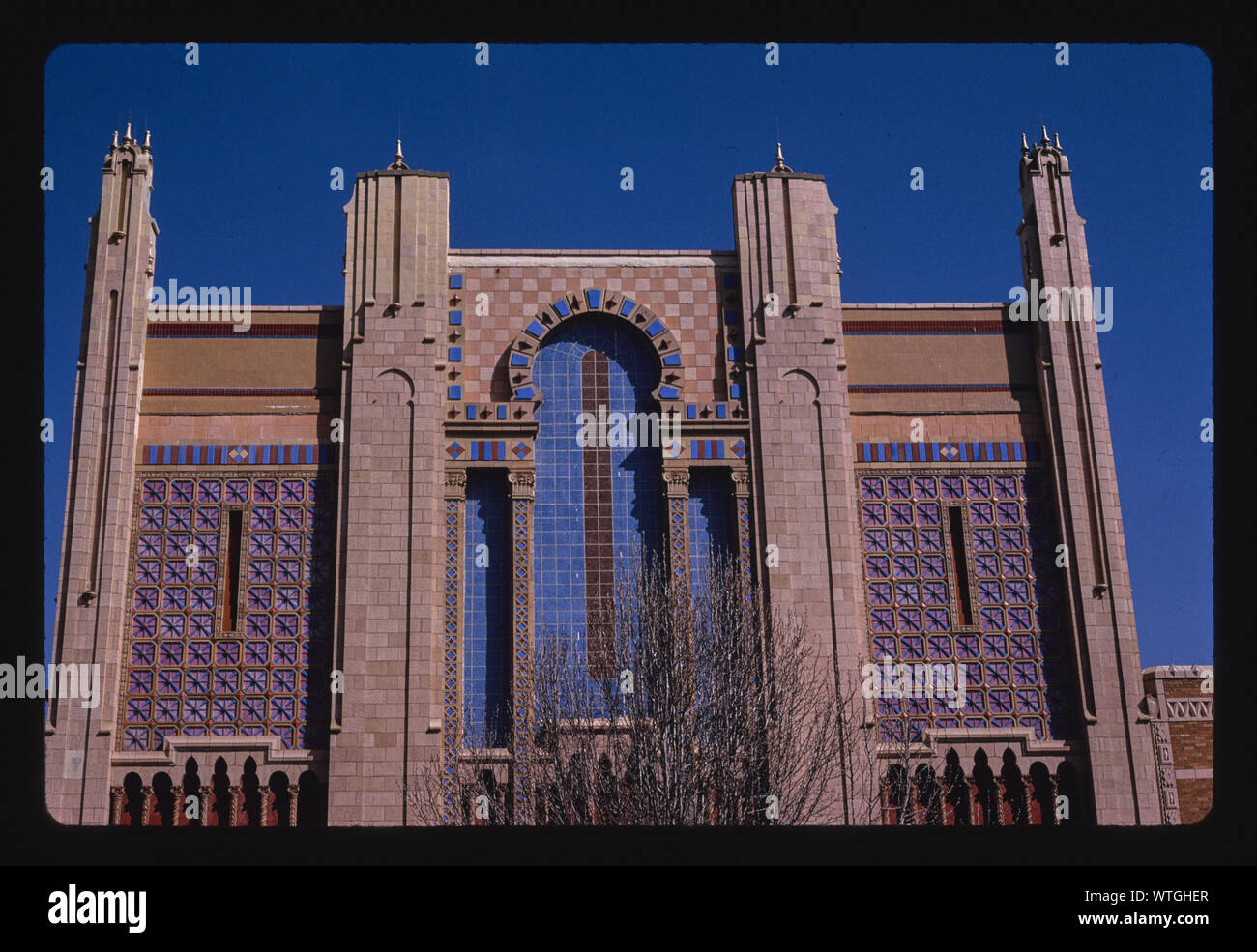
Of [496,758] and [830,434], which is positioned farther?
[830,434]

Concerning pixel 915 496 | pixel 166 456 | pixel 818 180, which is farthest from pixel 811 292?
pixel 166 456

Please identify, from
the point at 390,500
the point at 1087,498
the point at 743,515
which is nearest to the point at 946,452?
the point at 1087,498

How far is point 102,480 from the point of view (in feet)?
77.9

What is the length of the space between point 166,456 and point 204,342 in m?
2.27

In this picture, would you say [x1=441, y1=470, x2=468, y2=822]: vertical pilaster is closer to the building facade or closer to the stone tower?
the building facade

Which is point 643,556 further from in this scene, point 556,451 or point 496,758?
point 496,758

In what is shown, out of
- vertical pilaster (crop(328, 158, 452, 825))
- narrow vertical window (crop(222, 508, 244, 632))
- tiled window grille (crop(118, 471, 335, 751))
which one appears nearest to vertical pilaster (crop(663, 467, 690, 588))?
vertical pilaster (crop(328, 158, 452, 825))

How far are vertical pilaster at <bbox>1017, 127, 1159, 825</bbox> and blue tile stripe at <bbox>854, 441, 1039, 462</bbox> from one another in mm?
654

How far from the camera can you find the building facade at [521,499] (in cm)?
2269

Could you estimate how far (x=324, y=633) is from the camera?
23.3 meters

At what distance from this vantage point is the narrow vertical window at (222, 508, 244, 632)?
2347 cm

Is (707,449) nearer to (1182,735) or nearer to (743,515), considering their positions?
(743,515)

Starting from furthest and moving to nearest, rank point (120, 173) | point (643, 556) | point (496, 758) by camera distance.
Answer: point (120, 173), point (643, 556), point (496, 758)

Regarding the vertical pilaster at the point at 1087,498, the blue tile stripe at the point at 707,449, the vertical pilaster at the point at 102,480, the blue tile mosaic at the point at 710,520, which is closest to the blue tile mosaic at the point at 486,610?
the blue tile mosaic at the point at 710,520
